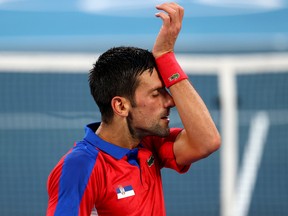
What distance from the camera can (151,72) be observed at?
9.89 feet

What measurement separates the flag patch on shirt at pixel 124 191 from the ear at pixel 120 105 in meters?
0.31

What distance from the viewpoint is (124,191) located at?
300cm

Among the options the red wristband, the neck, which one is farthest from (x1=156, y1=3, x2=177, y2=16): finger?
the neck

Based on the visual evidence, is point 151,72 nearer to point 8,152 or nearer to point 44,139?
point 8,152

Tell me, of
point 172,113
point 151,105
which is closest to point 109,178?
point 151,105

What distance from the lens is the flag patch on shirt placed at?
9.78ft

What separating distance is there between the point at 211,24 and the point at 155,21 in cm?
130

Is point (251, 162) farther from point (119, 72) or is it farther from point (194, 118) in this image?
point (119, 72)

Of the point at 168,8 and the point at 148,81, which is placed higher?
the point at 168,8

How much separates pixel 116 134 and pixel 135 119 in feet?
0.38

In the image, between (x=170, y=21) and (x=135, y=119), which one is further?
(x=135, y=119)

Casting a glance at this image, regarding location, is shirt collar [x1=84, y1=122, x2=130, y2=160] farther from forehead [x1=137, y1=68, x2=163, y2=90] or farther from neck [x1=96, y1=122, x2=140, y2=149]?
forehead [x1=137, y1=68, x2=163, y2=90]

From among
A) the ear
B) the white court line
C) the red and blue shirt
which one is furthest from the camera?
the white court line

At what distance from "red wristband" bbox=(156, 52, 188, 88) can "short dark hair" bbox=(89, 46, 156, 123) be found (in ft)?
0.18
